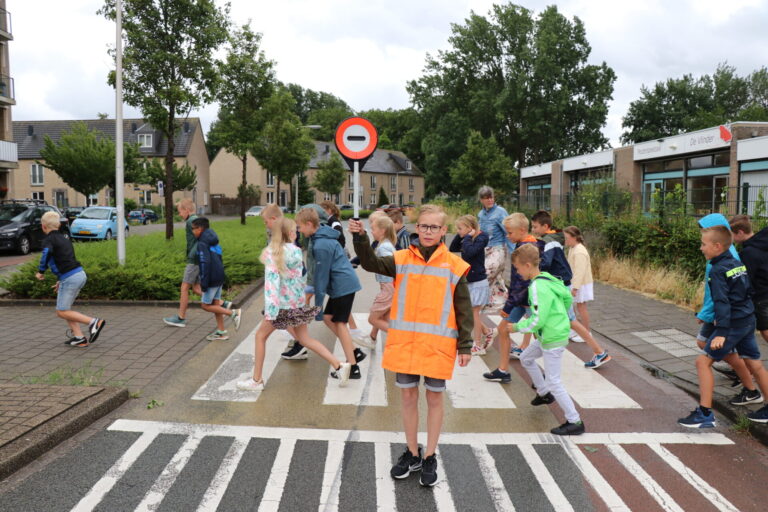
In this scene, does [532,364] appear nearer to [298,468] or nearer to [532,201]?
[298,468]

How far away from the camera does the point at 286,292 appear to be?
218 inches

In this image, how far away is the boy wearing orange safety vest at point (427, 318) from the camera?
3742 millimetres

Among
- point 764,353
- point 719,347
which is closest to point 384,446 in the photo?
point 719,347

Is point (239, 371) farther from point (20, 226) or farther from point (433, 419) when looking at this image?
point (20, 226)

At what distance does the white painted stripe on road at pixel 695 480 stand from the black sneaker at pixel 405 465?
1742mm

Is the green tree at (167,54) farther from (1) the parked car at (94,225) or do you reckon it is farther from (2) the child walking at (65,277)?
(2) the child walking at (65,277)

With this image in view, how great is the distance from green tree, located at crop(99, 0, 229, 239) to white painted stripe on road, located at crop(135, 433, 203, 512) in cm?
1317

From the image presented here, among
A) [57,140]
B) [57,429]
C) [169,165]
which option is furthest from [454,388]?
[57,140]

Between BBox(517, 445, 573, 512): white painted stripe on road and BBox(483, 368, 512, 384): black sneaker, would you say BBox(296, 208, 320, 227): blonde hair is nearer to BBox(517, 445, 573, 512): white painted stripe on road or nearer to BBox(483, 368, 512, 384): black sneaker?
BBox(483, 368, 512, 384): black sneaker

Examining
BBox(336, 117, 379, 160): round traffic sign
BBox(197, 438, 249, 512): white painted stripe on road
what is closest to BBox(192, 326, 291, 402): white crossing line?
BBox(197, 438, 249, 512): white painted stripe on road

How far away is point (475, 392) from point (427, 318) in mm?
2185

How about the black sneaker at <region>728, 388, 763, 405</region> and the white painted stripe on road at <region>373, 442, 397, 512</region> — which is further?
the black sneaker at <region>728, 388, 763, 405</region>

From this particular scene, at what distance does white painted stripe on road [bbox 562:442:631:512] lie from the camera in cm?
359

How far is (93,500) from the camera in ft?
11.6
